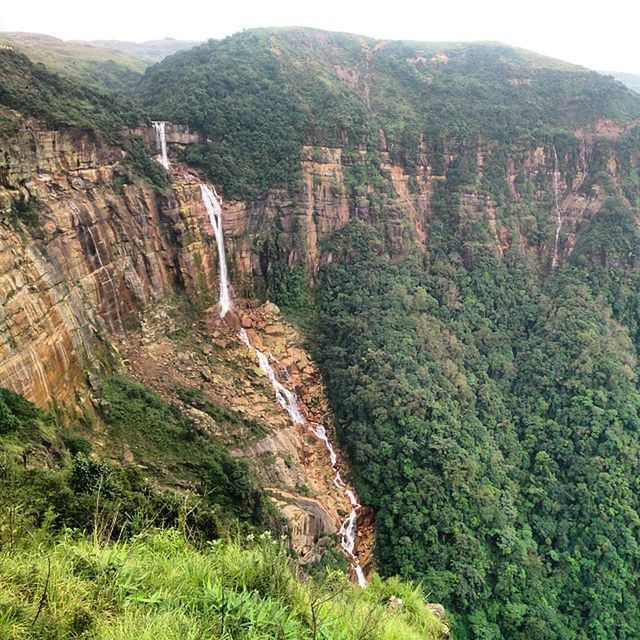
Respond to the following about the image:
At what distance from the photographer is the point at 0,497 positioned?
689cm

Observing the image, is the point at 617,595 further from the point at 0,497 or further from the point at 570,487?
the point at 0,497

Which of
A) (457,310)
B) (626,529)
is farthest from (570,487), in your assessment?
(457,310)

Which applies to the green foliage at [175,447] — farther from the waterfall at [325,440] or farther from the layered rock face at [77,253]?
the waterfall at [325,440]

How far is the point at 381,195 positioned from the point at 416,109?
12245mm

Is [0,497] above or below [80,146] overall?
below

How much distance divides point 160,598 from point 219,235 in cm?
2742

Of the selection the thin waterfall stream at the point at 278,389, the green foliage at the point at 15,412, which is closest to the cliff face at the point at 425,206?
the thin waterfall stream at the point at 278,389

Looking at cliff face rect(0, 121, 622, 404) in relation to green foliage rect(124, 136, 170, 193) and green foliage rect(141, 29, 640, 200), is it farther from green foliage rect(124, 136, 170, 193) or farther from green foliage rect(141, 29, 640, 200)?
green foliage rect(141, 29, 640, 200)

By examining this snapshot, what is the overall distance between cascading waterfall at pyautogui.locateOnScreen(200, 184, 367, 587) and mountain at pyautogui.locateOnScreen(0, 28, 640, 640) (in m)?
0.21

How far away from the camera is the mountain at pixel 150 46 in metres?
77.1

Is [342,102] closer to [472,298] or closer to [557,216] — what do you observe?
[472,298]

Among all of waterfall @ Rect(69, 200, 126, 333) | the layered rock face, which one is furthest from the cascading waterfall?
Result: waterfall @ Rect(69, 200, 126, 333)

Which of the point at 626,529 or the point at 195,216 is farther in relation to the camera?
the point at 195,216

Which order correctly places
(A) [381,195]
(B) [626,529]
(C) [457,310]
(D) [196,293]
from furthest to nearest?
1. (A) [381,195]
2. (C) [457,310]
3. (D) [196,293]
4. (B) [626,529]
